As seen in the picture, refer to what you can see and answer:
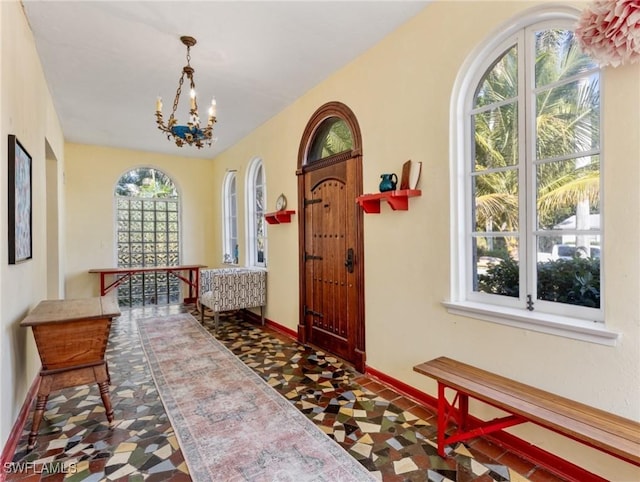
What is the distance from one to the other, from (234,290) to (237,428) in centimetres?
258

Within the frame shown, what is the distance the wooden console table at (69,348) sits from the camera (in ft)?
7.09

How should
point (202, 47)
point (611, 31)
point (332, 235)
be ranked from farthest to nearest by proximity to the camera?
1. point (332, 235)
2. point (202, 47)
3. point (611, 31)

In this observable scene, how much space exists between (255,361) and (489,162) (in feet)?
9.18

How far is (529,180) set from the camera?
200cm

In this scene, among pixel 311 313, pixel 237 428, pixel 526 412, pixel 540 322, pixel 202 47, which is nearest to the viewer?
pixel 526 412

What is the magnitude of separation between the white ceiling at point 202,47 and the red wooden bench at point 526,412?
2.59m

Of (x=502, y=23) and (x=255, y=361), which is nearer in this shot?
(x=502, y=23)

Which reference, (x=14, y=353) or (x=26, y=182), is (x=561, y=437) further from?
(x=26, y=182)

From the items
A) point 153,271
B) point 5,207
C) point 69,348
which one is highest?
point 5,207

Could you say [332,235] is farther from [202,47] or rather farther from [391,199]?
[202,47]

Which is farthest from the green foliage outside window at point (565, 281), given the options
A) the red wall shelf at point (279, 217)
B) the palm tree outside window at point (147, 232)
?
the palm tree outside window at point (147, 232)

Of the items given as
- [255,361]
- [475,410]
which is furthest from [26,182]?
[475,410]

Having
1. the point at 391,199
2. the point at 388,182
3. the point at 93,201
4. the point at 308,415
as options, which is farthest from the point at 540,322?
the point at 93,201

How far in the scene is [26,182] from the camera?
8.14 feet
